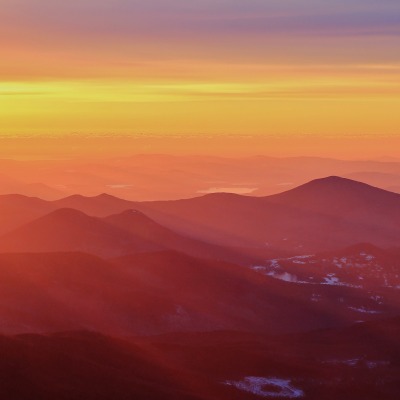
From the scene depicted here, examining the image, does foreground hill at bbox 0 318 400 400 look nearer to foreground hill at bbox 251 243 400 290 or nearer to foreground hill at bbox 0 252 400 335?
foreground hill at bbox 0 252 400 335

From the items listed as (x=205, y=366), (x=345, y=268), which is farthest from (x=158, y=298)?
(x=345, y=268)

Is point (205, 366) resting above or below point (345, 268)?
above

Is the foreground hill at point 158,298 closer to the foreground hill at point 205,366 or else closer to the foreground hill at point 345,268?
the foreground hill at point 345,268

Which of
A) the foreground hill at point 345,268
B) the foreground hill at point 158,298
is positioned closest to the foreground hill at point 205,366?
the foreground hill at point 158,298

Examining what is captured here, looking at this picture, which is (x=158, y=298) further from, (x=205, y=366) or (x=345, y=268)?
(x=345, y=268)

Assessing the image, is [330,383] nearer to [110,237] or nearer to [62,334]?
[62,334]

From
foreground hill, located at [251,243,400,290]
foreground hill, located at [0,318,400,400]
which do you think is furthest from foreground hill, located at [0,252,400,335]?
foreground hill, located at [0,318,400,400]
